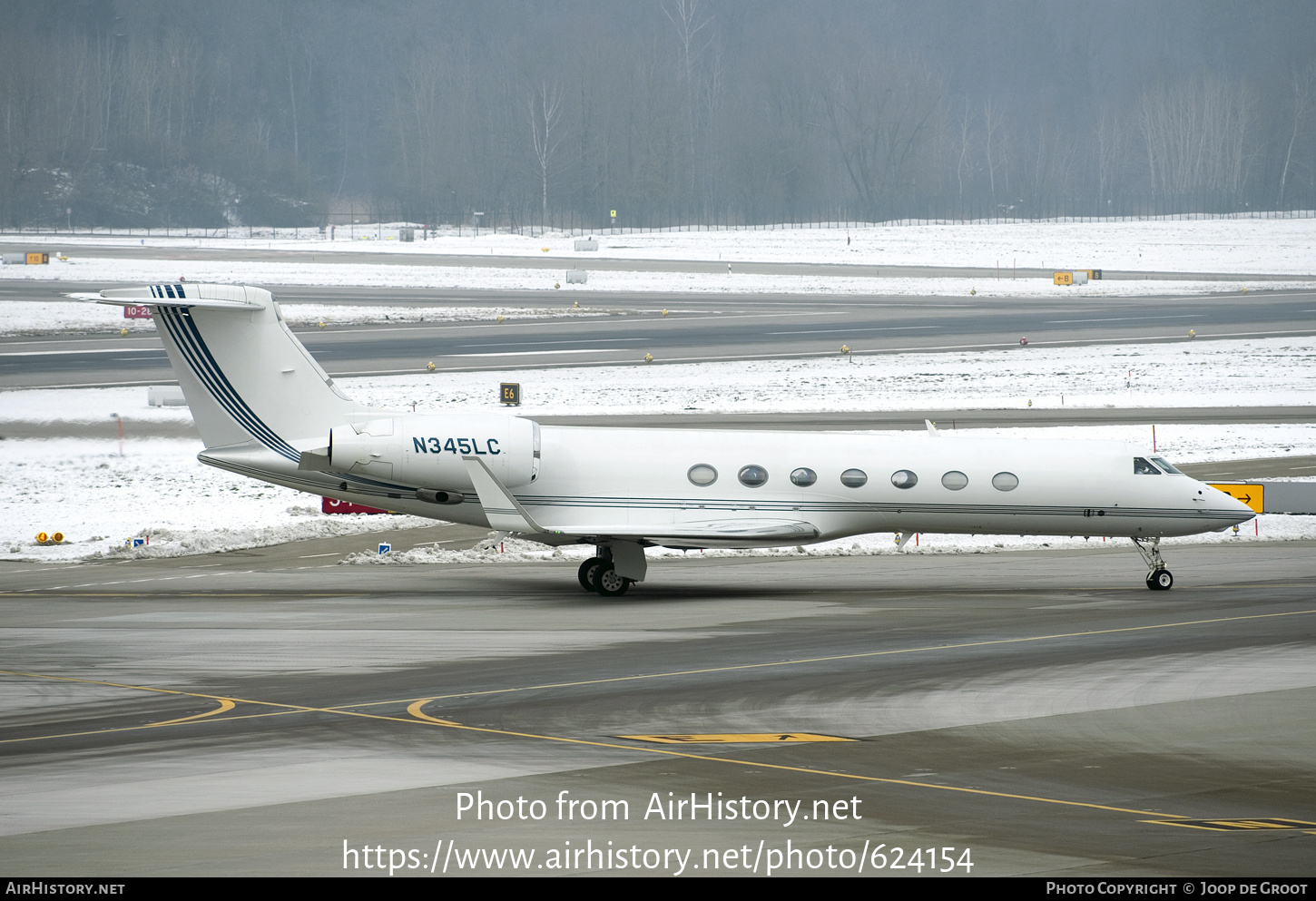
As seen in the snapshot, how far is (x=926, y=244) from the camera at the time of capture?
122312mm

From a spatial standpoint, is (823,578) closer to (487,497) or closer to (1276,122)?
(487,497)

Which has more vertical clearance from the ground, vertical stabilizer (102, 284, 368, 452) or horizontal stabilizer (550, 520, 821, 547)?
vertical stabilizer (102, 284, 368, 452)

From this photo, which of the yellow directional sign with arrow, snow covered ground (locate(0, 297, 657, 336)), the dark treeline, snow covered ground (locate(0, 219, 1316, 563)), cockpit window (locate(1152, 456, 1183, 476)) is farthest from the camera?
the dark treeline

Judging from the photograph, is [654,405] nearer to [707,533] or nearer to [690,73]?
[707,533]

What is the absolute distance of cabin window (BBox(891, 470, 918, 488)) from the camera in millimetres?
24891

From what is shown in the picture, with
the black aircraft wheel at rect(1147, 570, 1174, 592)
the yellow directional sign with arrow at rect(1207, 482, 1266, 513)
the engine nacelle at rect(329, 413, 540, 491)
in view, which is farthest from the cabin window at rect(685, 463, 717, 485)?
the yellow directional sign with arrow at rect(1207, 482, 1266, 513)

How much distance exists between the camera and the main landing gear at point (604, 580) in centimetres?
2489

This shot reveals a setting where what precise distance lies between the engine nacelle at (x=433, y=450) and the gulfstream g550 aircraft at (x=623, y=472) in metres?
0.03

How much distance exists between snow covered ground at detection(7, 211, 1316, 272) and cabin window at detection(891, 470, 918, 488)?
72.8m

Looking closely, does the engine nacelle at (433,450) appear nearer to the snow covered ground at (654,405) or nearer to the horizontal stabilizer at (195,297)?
the horizontal stabilizer at (195,297)

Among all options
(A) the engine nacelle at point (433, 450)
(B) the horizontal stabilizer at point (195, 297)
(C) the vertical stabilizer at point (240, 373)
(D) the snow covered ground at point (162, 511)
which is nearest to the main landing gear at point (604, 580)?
(A) the engine nacelle at point (433, 450)

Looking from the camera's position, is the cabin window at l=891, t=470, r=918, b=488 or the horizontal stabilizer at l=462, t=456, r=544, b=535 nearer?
the horizontal stabilizer at l=462, t=456, r=544, b=535

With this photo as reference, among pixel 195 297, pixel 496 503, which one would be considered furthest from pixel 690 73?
pixel 496 503

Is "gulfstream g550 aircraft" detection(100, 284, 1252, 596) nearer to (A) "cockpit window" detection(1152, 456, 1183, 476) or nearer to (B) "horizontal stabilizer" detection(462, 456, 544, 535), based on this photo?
(B) "horizontal stabilizer" detection(462, 456, 544, 535)
